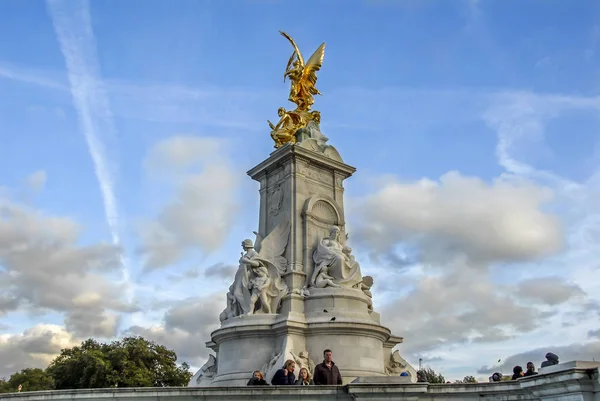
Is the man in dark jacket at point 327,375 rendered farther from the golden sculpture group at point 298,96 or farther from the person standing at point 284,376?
the golden sculpture group at point 298,96

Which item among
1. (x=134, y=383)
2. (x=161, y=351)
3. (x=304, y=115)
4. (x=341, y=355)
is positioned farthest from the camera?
(x=161, y=351)

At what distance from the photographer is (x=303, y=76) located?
25141 millimetres

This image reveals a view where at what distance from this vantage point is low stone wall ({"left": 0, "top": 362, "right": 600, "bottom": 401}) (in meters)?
9.21

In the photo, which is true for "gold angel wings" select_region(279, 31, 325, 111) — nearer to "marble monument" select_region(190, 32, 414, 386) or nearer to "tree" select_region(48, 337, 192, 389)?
"marble monument" select_region(190, 32, 414, 386)

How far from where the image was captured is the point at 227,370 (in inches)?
765

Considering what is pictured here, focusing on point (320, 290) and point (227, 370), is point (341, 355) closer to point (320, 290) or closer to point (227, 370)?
point (320, 290)

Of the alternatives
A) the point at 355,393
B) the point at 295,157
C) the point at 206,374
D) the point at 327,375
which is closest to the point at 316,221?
the point at 295,157

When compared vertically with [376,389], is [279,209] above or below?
above

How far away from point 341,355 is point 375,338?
60.2 inches

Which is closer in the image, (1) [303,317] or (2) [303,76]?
(1) [303,317]

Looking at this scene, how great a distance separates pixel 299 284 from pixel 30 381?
150ft

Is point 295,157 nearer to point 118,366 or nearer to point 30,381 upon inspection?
point 118,366

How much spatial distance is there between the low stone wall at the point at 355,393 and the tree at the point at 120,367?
3369 centimetres

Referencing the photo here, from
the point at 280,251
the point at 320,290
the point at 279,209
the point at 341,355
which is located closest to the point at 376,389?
the point at 341,355
